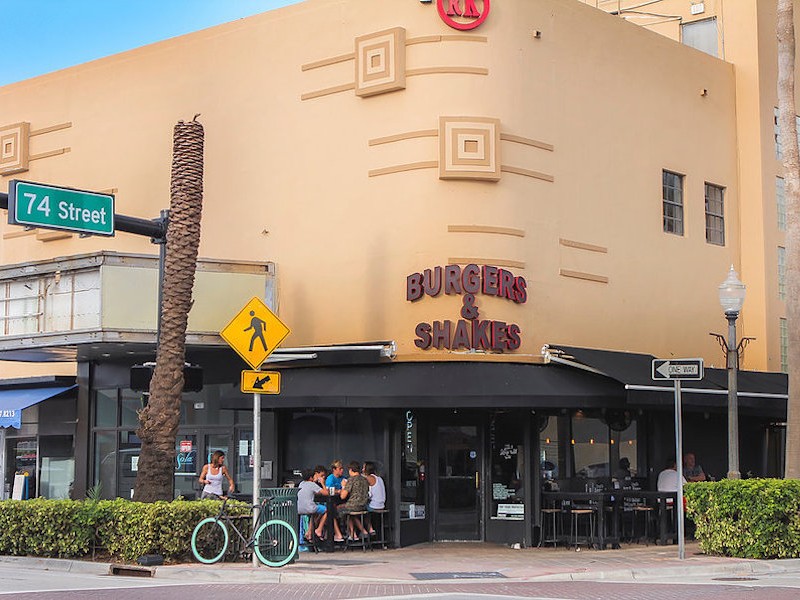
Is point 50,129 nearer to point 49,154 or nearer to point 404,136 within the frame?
point 49,154

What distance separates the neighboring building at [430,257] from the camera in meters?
22.3

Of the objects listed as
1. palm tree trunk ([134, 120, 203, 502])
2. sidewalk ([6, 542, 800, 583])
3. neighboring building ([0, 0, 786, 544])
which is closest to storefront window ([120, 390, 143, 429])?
neighboring building ([0, 0, 786, 544])

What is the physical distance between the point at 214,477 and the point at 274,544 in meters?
4.61

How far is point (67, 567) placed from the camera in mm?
19062

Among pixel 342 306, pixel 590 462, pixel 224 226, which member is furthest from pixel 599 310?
pixel 224 226

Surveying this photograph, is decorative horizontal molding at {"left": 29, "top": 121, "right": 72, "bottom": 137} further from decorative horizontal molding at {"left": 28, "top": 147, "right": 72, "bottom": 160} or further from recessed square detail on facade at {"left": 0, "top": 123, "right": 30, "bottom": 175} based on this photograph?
decorative horizontal molding at {"left": 28, "top": 147, "right": 72, "bottom": 160}

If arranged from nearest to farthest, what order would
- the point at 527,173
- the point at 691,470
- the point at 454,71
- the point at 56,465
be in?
the point at 454,71, the point at 527,173, the point at 691,470, the point at 56,465

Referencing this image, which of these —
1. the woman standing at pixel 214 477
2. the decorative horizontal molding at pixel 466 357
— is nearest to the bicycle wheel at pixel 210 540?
the woman standing at pixel 214 477

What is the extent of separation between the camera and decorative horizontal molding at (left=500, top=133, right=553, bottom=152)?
22.8 meters

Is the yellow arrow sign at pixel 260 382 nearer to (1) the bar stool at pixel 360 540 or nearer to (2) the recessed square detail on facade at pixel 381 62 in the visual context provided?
(1) the bar stool at pixel 360 540

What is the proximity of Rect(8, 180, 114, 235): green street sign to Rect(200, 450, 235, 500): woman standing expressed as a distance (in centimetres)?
558

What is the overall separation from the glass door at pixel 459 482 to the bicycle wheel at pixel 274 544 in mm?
5118

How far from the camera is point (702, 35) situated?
3005 cm

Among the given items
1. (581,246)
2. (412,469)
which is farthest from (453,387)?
(581,246)
